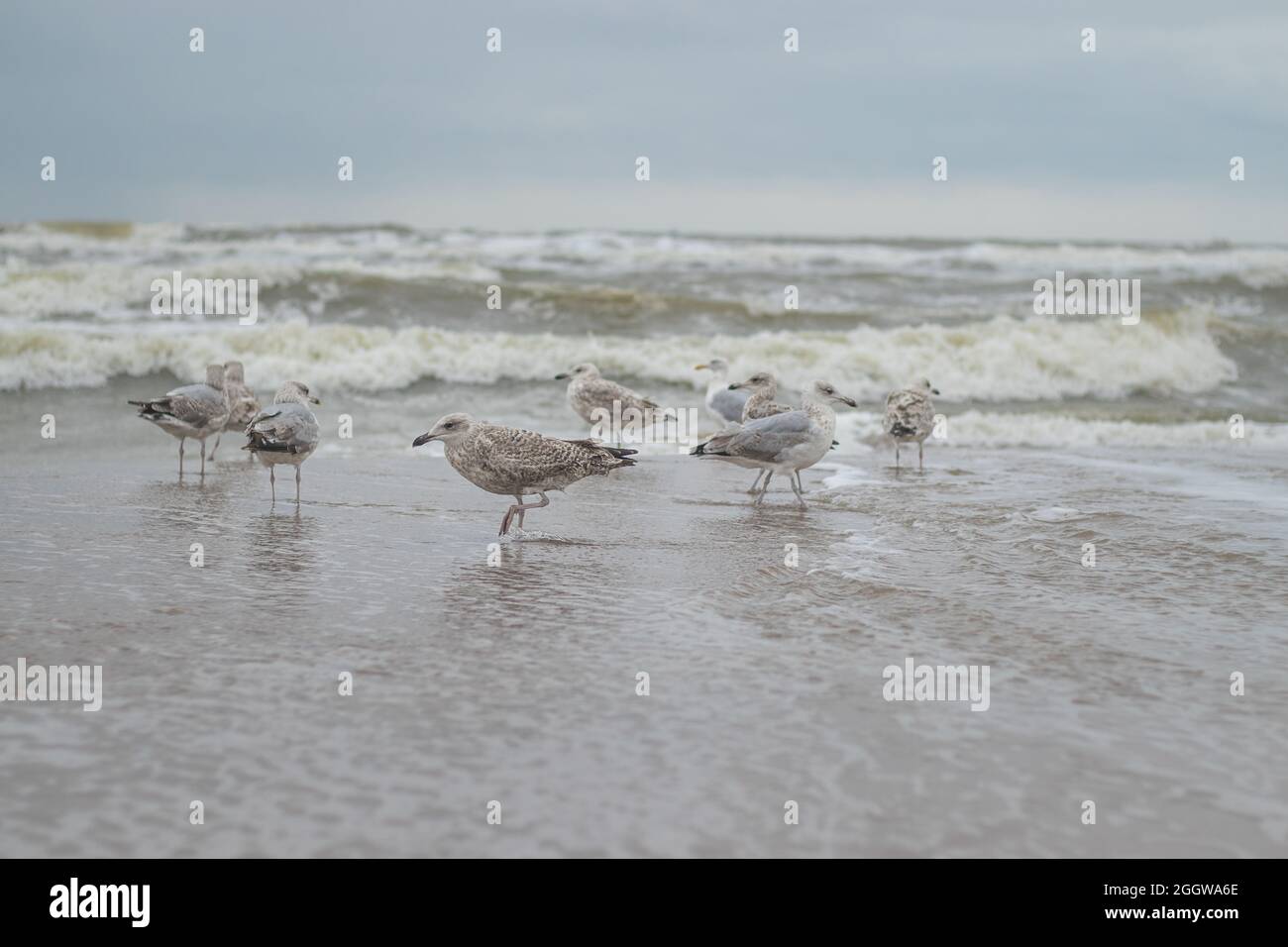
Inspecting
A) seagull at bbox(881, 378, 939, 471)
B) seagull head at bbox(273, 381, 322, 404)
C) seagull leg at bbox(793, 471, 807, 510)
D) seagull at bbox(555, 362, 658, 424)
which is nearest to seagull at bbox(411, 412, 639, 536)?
seagull leg at bbox(793, 471, 807, 510)

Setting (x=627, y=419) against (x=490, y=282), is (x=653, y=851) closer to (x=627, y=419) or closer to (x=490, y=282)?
(x=627, y=419)

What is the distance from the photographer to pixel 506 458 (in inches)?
310

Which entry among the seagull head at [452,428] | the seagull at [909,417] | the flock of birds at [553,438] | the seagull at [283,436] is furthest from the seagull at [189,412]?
the seagull at [909,417]

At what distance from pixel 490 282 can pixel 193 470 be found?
15308 millimetres

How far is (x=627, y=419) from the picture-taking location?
42.1 feet

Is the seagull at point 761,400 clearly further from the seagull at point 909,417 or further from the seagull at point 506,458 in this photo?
the seagull at point 506,458

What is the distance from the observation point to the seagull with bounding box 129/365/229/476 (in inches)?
408

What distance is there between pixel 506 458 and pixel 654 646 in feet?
9.69

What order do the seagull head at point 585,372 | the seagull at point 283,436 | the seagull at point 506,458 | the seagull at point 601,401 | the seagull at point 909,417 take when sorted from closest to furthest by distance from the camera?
1. the seagull at point 506,458
2. the seagull at point 283,436
3. the seagull at point 909,417
4. the seagull at point 601,401
5. the seagull head at point 585,372

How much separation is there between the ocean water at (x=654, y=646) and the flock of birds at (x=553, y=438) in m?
0.35

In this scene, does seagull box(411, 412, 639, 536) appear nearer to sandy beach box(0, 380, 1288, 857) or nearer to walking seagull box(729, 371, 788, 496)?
sandy beach box(0, 380, 1288, 857)

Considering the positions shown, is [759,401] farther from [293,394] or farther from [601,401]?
[293,394]

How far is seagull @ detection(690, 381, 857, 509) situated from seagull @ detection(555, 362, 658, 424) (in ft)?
10.9

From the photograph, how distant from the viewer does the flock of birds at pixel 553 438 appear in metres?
7.95
